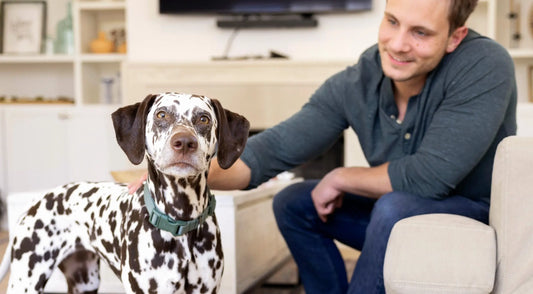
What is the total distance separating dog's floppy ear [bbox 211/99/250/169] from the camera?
5.00 feet

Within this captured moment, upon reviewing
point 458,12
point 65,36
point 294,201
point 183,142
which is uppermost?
point 458,12

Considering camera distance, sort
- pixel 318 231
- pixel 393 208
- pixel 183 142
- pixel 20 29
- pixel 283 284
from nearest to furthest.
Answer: pixel 183 142
pixel 393 208
pixel 318 231
pixel 283 284
pixel 20 29

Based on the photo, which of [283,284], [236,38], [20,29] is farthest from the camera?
[20,29]

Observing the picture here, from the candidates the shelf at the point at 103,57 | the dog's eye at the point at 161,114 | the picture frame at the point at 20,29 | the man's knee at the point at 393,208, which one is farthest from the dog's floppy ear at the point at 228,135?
the picture frame at the point at 20,29

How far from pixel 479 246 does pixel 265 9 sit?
374cm

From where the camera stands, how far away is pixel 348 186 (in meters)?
2.05

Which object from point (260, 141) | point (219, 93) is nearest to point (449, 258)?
point (260, 141)

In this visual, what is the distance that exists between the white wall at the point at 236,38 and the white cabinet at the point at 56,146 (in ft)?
1.84

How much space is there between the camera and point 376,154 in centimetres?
209

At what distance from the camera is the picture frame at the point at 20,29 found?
17.6 feet

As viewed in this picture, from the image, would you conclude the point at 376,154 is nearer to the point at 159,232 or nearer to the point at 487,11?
the point at 159,232

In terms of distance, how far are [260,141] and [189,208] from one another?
57 cm

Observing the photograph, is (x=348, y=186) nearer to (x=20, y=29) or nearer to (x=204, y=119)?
(x=204, y=119)

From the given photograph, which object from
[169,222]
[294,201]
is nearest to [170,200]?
[169,222]
